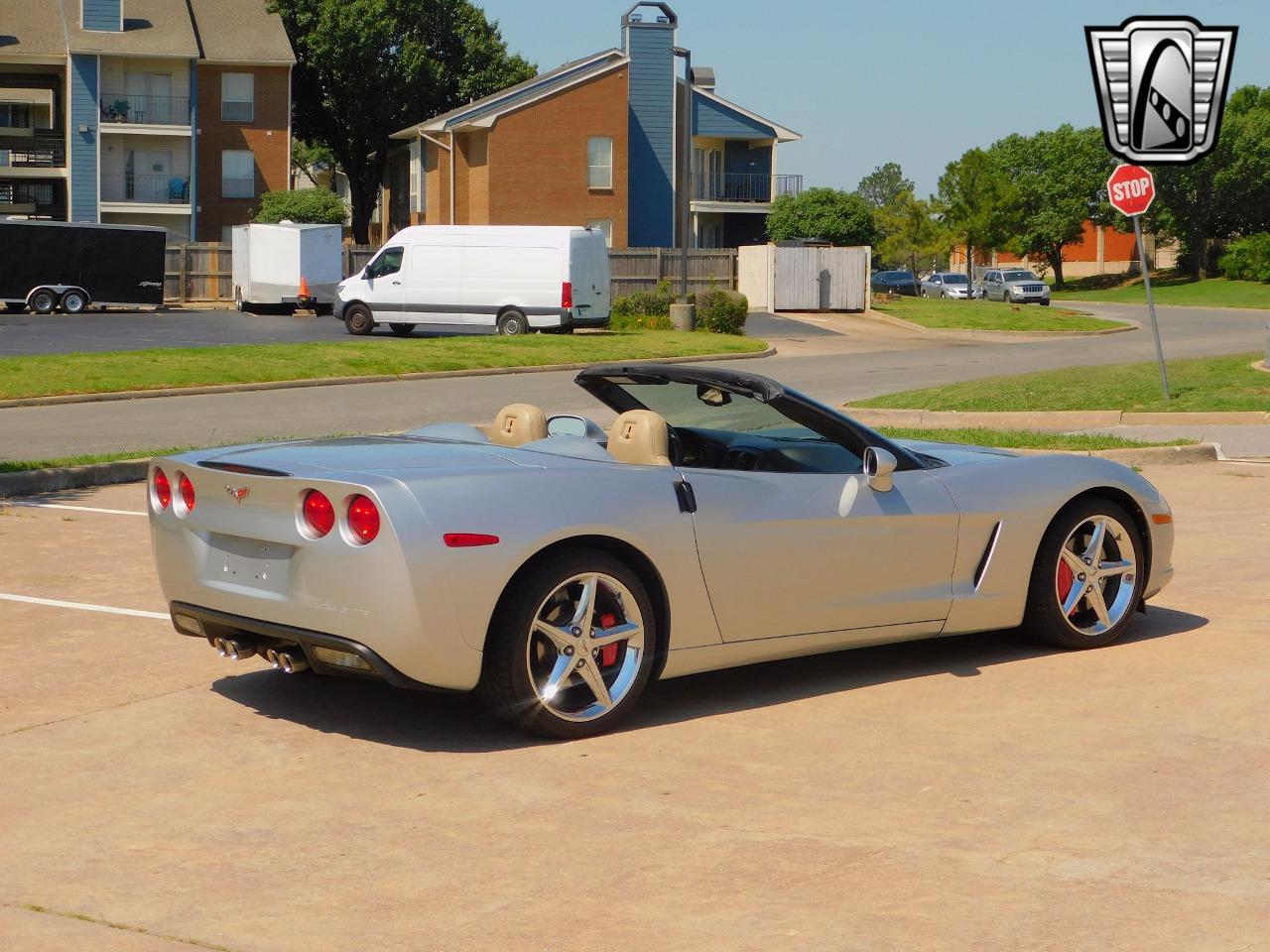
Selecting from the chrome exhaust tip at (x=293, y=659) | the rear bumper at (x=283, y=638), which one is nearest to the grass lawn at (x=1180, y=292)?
the rear bumper at (x=283, y=638)

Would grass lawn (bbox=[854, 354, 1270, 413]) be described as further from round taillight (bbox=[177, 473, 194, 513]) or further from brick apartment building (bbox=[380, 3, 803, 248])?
brick apartment building (bbox=[380, 3, 803, 248])

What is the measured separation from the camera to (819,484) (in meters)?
6.51

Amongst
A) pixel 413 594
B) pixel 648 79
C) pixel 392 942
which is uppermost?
pixel 648 79

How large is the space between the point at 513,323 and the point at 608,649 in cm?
3030

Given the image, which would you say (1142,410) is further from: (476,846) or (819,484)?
(476,846)

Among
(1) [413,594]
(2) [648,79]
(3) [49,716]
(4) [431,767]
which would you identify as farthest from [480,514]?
(2) [648,79]

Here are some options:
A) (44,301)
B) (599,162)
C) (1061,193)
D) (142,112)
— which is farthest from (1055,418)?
(1061,193)

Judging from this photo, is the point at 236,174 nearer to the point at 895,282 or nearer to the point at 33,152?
the point at 33,152

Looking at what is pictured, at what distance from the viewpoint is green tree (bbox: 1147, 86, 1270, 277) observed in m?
84.4

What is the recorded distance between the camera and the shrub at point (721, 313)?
38250 millimetres

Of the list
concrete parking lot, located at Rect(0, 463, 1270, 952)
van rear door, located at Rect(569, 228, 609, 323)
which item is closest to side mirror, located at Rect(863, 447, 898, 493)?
concrete parking lot, located at Rect(0, 463, 1270, 952)

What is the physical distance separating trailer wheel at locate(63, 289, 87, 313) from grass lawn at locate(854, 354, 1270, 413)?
95.6ft

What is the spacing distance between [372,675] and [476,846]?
114 cm

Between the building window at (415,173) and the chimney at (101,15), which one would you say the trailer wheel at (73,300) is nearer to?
the chimney at (101,15)
